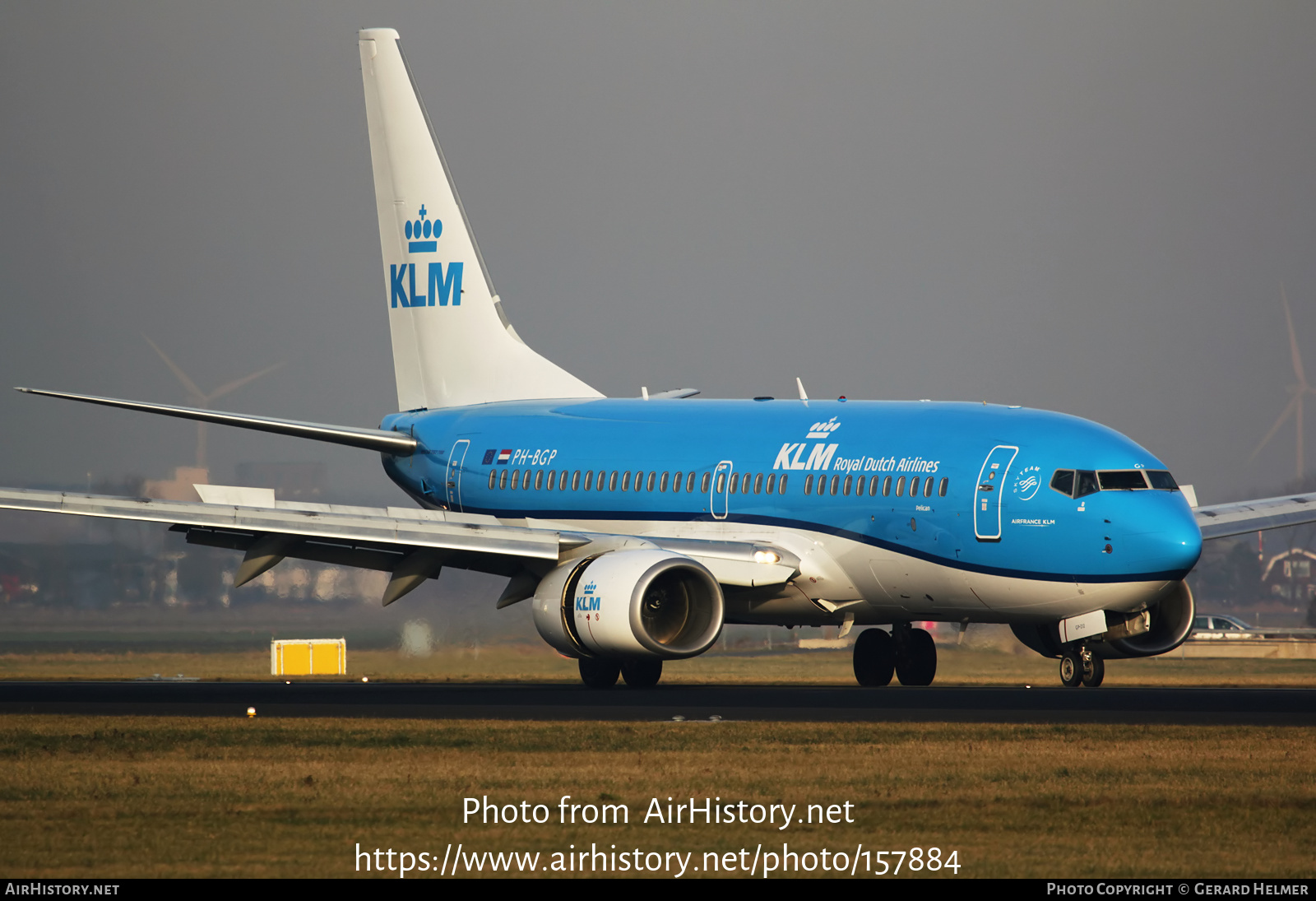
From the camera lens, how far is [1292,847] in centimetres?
1436

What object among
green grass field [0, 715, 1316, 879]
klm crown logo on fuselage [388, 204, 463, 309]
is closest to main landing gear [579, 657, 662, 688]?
green grass field [0, 715, 1316, 879]

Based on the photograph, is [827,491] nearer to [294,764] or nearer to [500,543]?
[500,543]

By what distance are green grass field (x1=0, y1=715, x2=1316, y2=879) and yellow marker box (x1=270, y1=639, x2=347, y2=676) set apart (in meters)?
17.7

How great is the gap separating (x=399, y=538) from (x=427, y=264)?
12.3 m

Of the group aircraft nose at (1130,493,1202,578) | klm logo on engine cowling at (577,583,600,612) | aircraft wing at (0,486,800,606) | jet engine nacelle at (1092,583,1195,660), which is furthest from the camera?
aircraft wing at (0,486,800,606)

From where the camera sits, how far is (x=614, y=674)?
34.3 m

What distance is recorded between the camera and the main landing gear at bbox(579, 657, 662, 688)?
34188mm

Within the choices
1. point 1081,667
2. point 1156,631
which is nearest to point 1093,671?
point 1081,667

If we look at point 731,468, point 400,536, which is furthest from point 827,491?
point 400,536

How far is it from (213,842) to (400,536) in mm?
17273

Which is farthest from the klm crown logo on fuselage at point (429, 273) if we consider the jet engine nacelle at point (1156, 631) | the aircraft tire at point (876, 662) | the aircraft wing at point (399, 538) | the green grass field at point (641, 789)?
the green grass field at point (641, 789)

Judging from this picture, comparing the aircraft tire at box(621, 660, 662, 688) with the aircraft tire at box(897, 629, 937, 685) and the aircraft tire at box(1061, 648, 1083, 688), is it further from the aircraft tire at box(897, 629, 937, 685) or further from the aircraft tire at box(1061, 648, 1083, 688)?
the aircraft tire at box(1061, 648, 1083, 688)
